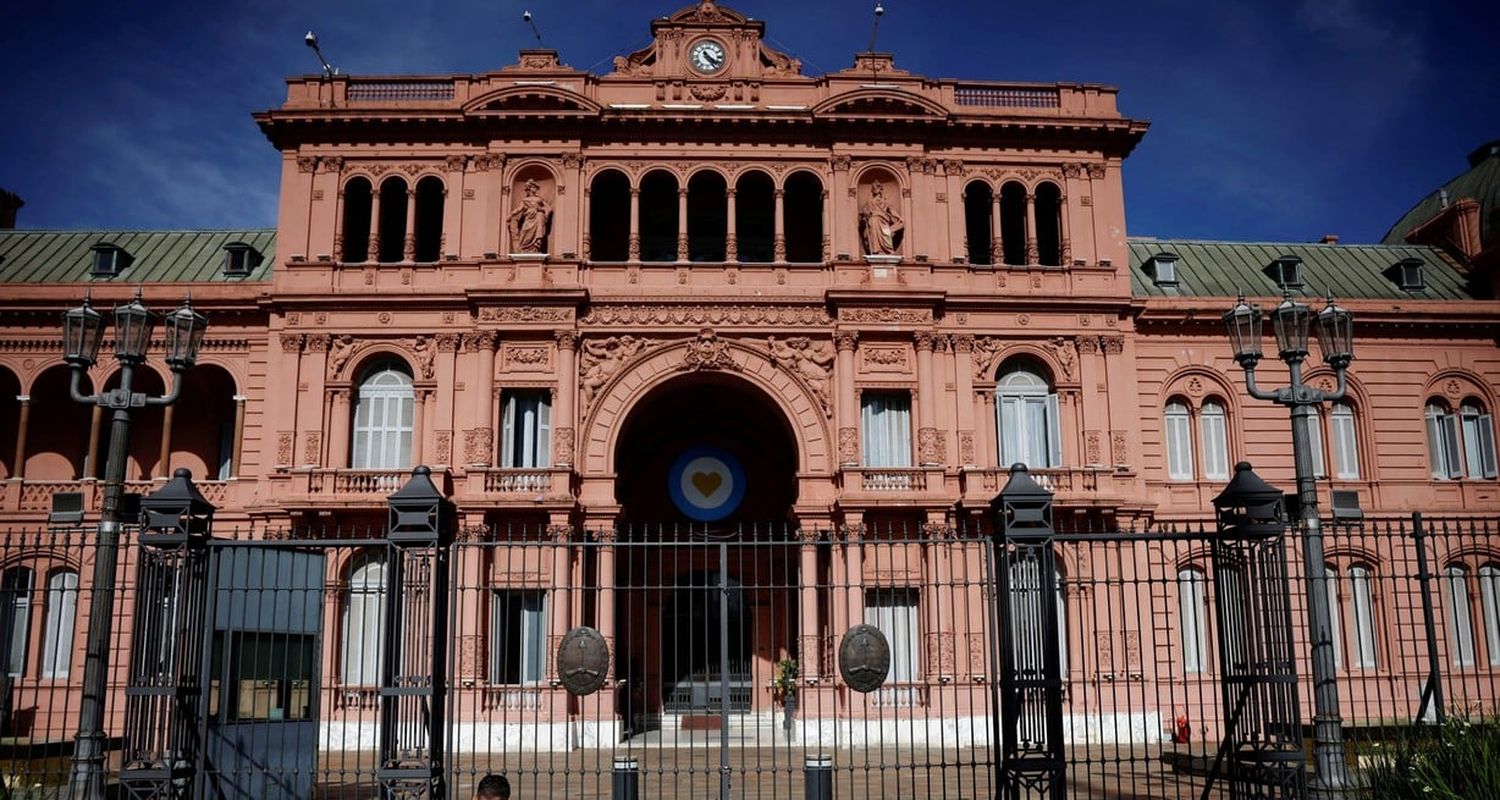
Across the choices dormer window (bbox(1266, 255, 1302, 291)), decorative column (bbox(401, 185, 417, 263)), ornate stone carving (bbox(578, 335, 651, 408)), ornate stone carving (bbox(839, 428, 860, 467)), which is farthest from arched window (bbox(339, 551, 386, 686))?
dormer window (bbox(1266, 255, 1302, 291))

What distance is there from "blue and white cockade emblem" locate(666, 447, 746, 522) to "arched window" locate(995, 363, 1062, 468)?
733 centimetres

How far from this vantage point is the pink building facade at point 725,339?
28.7 m

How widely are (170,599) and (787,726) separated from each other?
1025cm

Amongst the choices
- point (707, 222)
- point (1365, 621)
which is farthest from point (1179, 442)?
point (707, 222)

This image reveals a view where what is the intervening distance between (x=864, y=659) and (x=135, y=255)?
29680 millimetres

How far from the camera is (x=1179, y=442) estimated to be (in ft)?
104

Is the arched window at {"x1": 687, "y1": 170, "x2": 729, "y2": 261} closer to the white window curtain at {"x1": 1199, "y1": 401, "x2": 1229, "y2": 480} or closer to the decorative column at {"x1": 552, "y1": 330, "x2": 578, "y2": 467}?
the decorative column at {"x1": 552, "y1": 330, "x2": 578, "y2": 467}

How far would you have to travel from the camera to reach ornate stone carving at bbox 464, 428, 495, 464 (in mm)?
28438

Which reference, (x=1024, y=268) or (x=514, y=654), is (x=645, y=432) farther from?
(x=1024, y=268)

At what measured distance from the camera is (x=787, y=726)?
65.4ft

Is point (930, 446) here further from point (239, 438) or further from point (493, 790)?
point (493, 790)

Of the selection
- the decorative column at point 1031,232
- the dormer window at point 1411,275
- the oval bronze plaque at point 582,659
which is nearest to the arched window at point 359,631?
the oval bronze plaque at point 582,659

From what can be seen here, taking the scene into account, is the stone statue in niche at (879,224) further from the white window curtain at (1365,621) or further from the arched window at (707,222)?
the white window curtain at (1365,621)

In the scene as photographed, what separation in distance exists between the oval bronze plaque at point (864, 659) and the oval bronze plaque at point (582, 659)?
2.76 meters
